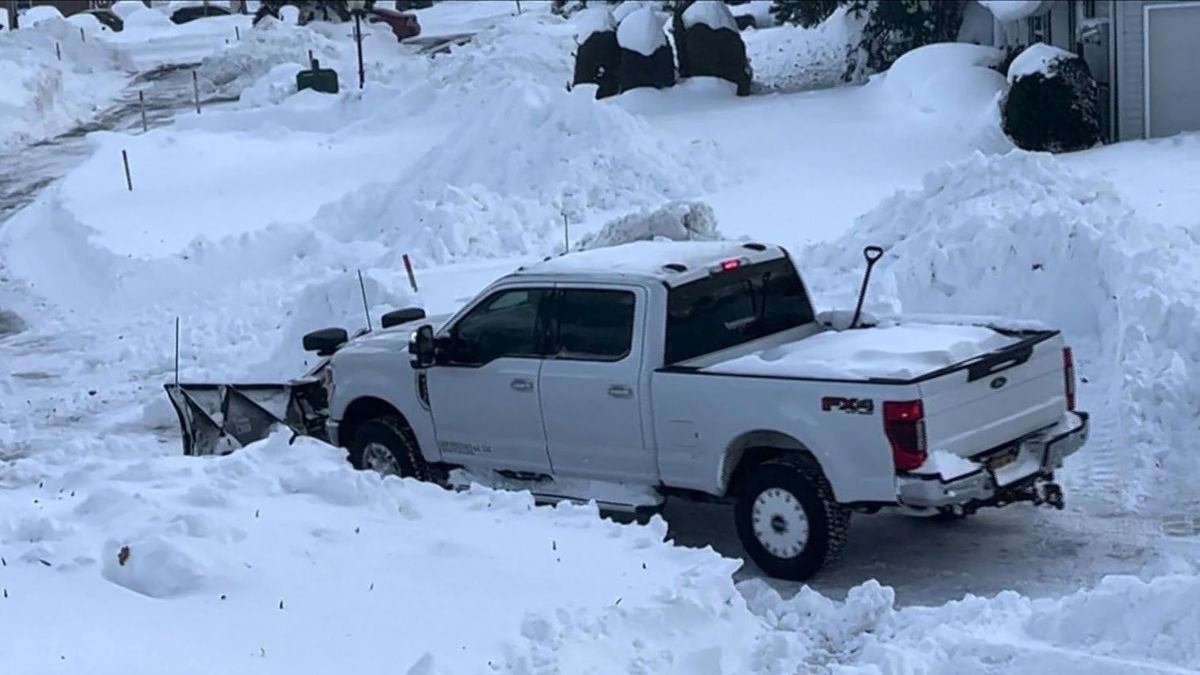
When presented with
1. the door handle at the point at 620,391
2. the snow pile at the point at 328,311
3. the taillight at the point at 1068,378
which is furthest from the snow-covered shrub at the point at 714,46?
the door handle at the point at 620,391

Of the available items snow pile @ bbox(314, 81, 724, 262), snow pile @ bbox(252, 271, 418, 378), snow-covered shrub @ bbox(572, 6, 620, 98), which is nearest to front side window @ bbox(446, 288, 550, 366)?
snow pile @ bbox(252, 271, 418, 378)

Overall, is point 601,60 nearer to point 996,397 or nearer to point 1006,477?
point 996,397

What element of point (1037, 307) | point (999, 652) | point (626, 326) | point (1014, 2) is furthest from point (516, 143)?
point (999, 652)

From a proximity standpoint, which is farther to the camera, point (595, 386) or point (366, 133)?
point (366, 133)

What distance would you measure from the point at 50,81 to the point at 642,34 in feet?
68.4

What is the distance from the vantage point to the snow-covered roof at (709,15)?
29.2m

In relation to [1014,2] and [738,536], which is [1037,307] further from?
[1014,2]

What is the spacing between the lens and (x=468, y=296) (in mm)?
15836

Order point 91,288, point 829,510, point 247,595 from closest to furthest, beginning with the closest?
point 247,595 < point 829,510 < point 91,288

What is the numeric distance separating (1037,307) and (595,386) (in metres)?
4.78

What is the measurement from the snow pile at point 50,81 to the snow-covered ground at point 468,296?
9.79m

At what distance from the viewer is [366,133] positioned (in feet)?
99.5

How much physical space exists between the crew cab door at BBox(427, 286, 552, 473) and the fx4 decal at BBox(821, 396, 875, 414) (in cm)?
198

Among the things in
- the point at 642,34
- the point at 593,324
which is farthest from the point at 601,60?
A: the point at 593,324
